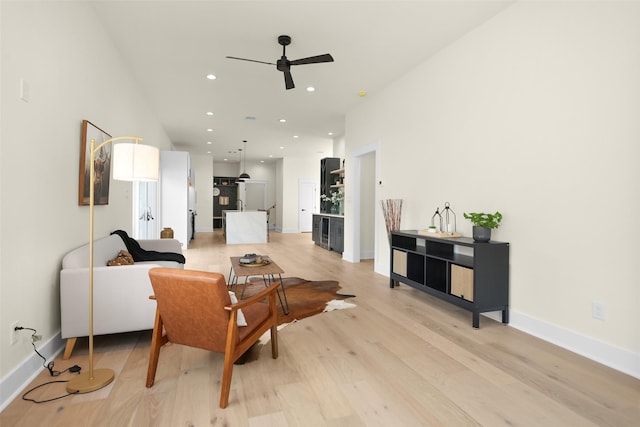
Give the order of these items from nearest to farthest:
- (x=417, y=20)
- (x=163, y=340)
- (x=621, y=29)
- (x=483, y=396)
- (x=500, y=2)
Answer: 1. (x=483, y=396)
2. (x=163, y=340)
3. (x=621, y=29)
4. (x=500, y=2)
5. (x=417, y=20)

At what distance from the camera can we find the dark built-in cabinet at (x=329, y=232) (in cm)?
740

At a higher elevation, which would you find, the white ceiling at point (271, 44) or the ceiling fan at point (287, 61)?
the white ceiling at point (271, 44)

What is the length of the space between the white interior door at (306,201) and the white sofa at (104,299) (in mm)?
10134

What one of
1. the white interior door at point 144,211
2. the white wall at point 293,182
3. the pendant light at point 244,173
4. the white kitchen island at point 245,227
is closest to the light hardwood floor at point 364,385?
the white interior door at point 144,211

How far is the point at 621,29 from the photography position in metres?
2.34

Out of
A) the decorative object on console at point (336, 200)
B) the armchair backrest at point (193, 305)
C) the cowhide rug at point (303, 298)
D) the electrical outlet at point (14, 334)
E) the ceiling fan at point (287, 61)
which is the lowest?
the cowhide rug at point (303, 298)

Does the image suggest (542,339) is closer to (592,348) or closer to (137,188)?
(592,348)

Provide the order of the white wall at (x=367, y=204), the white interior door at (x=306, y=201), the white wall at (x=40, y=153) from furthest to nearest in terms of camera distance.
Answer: the white interior door at (x=306, y=201) → the white wall at (x=367, y=204) → the white wall at (x=40, y=153)

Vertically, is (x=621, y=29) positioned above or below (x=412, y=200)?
above

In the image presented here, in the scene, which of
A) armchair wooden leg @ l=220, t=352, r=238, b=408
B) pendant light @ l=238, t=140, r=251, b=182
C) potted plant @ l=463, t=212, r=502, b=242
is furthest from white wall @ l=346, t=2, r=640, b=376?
pendant light @ l=238, t=140, r=251, b=182

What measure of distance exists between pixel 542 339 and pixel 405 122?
10.2 ft

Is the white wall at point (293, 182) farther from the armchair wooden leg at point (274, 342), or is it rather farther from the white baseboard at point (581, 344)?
the armchair wooden leg at point (274, 342)

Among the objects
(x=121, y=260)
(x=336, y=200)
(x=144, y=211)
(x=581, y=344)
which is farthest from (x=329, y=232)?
(x=581, y=344)

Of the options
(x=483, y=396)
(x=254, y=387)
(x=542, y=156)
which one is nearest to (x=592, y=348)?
(x=483, y=396)
